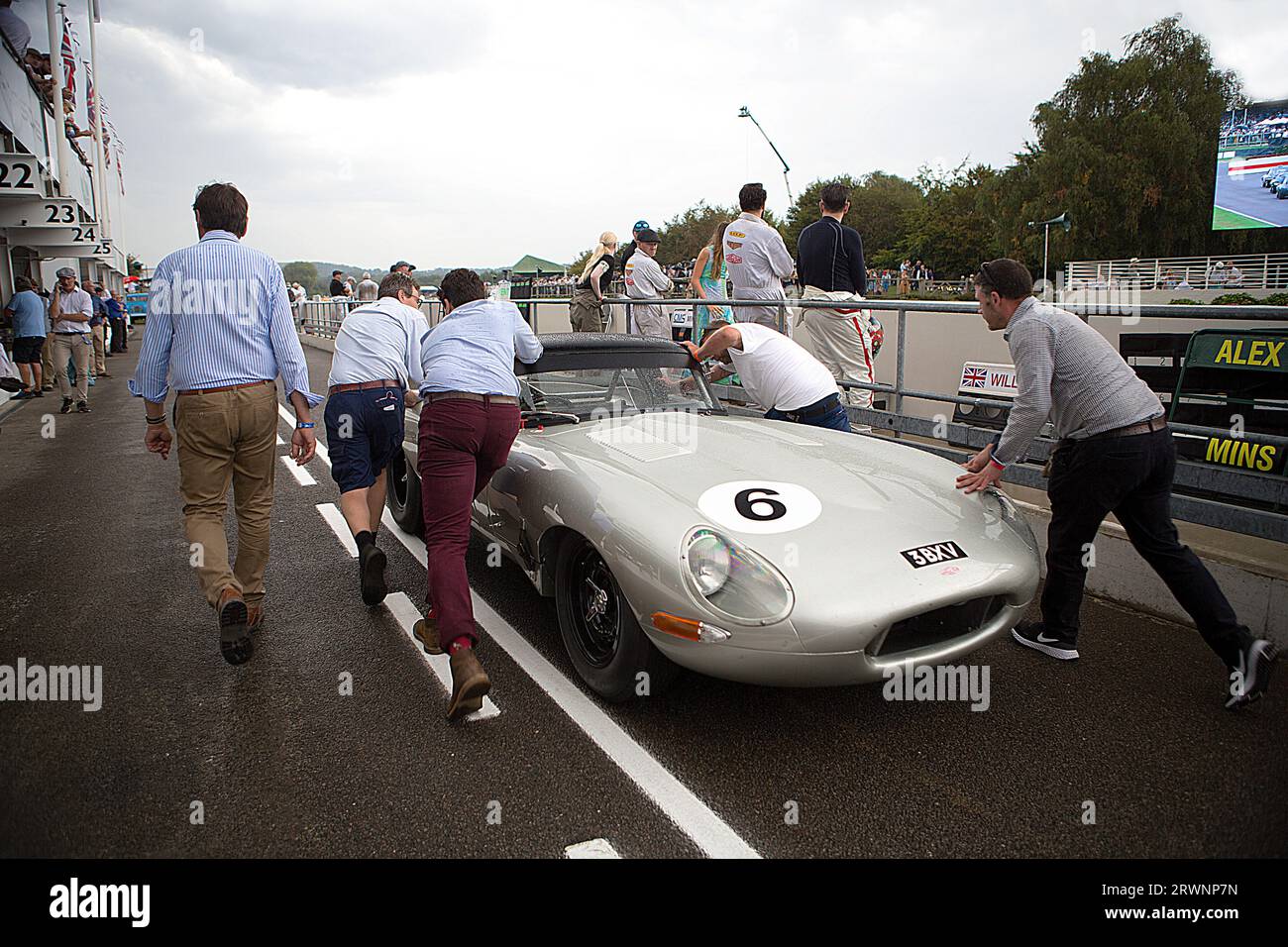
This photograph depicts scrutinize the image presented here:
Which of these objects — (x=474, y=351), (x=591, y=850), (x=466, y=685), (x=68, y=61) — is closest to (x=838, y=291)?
(x=474, y=351)

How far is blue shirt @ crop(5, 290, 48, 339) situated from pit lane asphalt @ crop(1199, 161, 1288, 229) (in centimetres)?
4526

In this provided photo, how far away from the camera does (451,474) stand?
11.6 ft

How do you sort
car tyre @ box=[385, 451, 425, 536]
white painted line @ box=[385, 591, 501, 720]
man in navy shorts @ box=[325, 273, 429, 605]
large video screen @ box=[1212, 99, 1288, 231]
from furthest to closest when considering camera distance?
large video screen @ box=[1212, 99, 1288, 231]
car tyre @ box=[385, 451, 425, 536]
man in navy shorts @ box=[325, 273, 429, 605]
white painted line @ box=[385, 591, 501, 720]

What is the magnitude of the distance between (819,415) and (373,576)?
262 cm

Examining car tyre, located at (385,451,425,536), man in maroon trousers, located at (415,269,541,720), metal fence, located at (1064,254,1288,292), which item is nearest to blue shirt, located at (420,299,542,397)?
man in maroon trousers, located at (415,269,541,720)

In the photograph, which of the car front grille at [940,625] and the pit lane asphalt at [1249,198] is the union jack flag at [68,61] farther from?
the pit lane asphalt at [1249,198]

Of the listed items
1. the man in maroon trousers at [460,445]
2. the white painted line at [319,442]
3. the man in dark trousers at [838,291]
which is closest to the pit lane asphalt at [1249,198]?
the man in dark trousers at [838,291]

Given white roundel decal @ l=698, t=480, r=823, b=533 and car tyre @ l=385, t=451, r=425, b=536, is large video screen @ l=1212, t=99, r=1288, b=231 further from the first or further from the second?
white roundel decal @ l=698, t=480, r=823, b=533

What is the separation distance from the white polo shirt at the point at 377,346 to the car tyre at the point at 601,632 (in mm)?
1660

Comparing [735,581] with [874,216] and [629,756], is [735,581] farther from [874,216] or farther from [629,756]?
[874,216]

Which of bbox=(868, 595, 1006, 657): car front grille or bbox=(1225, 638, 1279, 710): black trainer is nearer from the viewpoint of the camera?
bbox=(868, 595, 1006, 657): car front grille

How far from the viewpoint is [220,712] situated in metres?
3.44

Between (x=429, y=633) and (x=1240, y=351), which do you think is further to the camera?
(x=1240, y=351)

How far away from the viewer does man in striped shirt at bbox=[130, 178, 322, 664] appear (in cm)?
382
